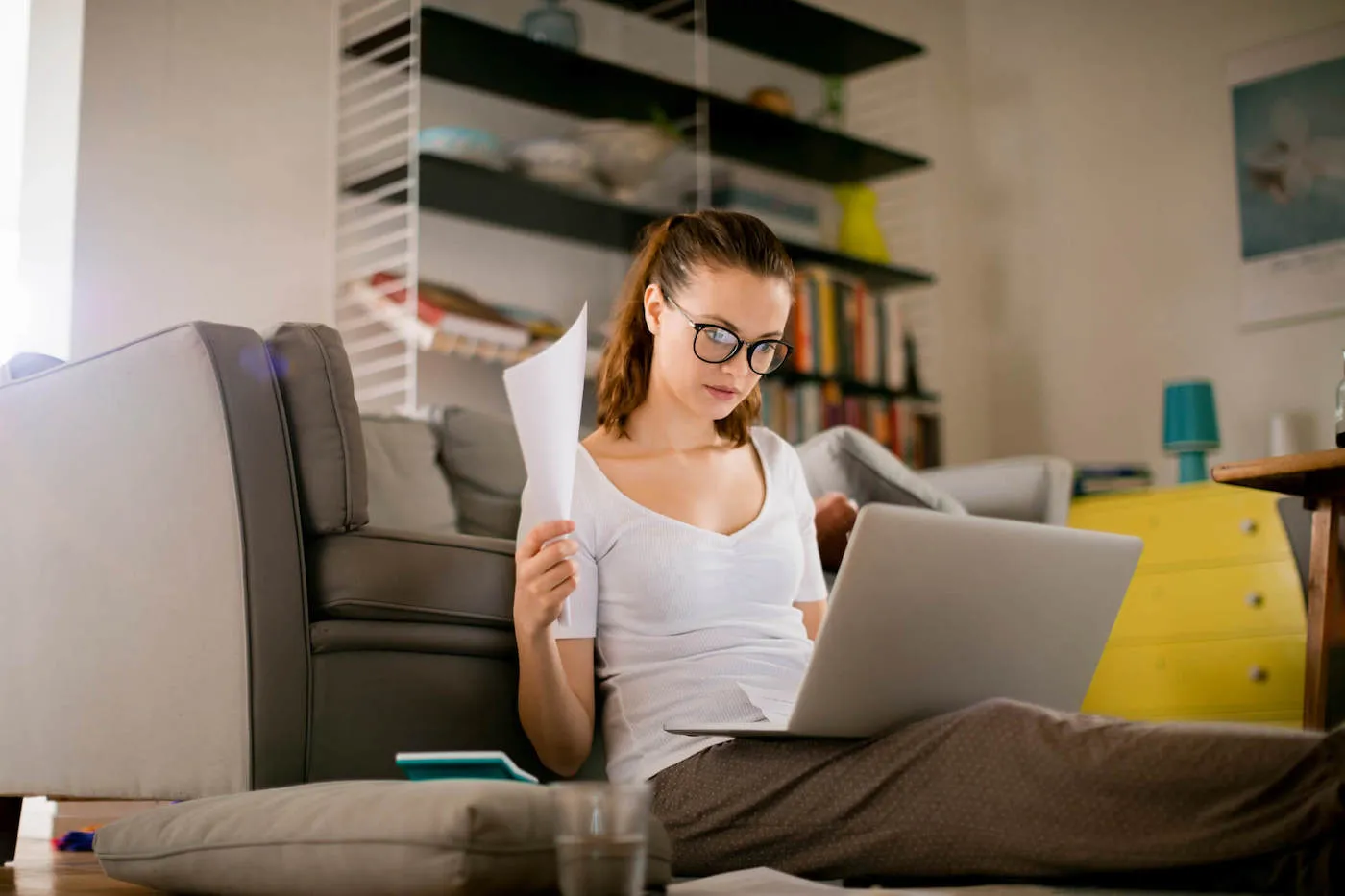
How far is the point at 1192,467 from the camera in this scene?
147 inches

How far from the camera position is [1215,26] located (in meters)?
4.16

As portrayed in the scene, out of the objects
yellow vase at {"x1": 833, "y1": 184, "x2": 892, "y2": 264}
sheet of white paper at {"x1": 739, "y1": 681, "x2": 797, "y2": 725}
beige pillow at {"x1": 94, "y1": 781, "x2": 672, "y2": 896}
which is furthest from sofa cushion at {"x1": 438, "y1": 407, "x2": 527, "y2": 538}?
yellow vase at {"x1": 833, "y1": 184, "x2": 892, "y2": 264}

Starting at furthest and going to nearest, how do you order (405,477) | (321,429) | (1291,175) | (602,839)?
1. (1291,175)
2. (405,477)
3. (321,429)
4. (602,839)

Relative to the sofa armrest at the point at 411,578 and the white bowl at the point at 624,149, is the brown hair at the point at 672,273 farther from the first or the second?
the white bowl at the point at 624,149

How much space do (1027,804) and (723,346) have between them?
61cm

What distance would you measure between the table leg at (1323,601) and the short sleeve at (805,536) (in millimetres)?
981

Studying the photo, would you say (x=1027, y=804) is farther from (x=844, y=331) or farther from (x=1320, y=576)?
(x=844, y=331)

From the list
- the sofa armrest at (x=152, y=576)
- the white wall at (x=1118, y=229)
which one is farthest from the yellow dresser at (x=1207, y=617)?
the sofa armrest at (x=152, y=576)

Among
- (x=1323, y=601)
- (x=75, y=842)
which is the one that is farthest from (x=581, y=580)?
(x=1323, y=601)

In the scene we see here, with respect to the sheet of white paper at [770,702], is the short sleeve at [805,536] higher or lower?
higher

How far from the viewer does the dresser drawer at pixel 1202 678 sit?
121 inches

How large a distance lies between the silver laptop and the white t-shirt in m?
0.07

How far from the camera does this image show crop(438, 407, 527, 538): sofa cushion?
2.47 m

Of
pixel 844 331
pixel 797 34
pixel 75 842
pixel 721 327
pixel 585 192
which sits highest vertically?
pixel 797 34
